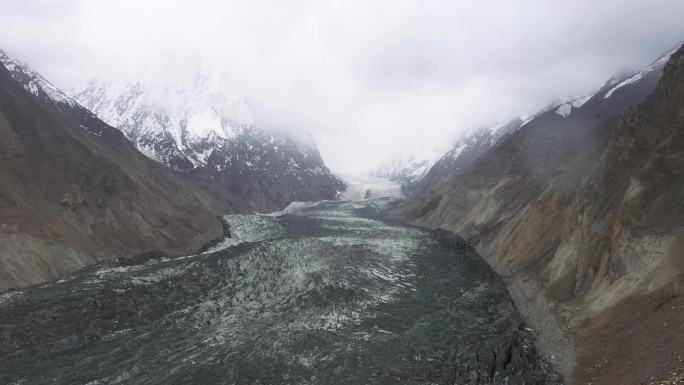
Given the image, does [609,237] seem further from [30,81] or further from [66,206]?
[30,81]

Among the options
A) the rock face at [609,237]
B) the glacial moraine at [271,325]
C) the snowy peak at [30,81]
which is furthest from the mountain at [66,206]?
the rock face at [609,237]

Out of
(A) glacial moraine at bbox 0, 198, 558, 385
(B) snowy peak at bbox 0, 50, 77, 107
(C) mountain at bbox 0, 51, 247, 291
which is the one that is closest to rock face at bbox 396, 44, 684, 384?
(A) glacial moraine at bbox 0, 198, 558, 385

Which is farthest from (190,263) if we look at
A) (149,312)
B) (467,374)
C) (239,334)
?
(467,374)

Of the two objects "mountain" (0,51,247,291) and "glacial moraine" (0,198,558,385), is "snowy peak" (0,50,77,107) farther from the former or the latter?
"glacial moraine" (0,198,558,385)

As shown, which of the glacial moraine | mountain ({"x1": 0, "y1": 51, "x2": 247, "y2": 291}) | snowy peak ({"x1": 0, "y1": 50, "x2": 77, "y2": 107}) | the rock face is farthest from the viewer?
snowy peak ({"x1": 0, "y1": 50, "x2": 77, "y2": 107})

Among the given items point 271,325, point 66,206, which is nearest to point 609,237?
point 271,325

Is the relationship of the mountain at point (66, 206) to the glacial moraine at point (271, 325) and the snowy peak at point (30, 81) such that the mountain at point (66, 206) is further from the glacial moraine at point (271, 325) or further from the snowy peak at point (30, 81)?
the snowy peak at point (30, 81)

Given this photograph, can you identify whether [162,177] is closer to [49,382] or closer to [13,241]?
[13,241]
